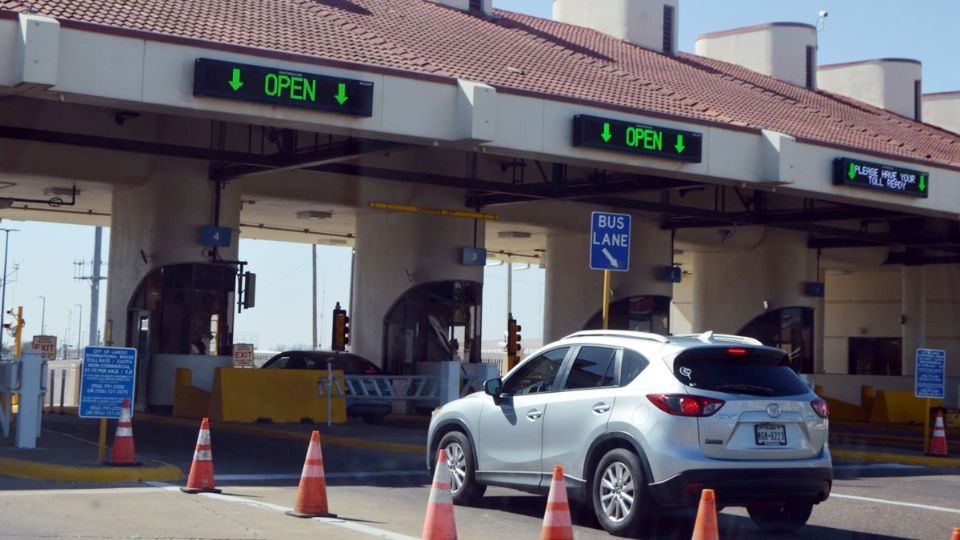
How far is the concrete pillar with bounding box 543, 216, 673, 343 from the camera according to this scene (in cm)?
3553

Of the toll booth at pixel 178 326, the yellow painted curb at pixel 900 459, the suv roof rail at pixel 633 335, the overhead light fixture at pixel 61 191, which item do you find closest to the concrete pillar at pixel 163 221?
the toll booth at pixel 178 326

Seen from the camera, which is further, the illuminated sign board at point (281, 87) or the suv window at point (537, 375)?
the illuminated sign board at point (281, 87)

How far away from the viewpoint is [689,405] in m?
10.7

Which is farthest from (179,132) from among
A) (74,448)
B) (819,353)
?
(819,353)

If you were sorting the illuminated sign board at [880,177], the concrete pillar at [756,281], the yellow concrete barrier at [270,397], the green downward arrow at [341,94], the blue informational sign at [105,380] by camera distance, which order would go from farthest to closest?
the concrete pillar at [756,281] < the illuminated sign board at [880,177] < the yellow concrete barrier at [270,397] < the green downward arrow at [341,94] < the blue informational sign at [105,380]

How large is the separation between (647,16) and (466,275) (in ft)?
41.6

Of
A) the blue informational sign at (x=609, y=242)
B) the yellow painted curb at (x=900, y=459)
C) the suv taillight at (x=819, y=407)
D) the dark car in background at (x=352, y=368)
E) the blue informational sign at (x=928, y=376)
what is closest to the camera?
the suv taillight at (x=819, y=407)

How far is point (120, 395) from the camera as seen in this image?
1473cm

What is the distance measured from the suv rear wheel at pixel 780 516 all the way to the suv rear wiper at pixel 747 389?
110 cm

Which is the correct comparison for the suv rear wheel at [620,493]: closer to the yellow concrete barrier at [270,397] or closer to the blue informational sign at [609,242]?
the blue informational sign at [609,242]

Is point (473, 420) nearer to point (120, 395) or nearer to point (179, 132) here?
point (120, 395)

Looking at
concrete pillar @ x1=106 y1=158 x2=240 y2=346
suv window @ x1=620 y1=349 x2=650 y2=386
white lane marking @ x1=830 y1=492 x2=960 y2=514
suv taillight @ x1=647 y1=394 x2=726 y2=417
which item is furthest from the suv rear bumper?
concrete pillar @ x1=106 y1=158 x2=240 y2=346

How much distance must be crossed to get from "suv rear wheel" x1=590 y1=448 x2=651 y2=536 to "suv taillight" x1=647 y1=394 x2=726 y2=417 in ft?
1.66

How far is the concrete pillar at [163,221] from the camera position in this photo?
28.0 metres
